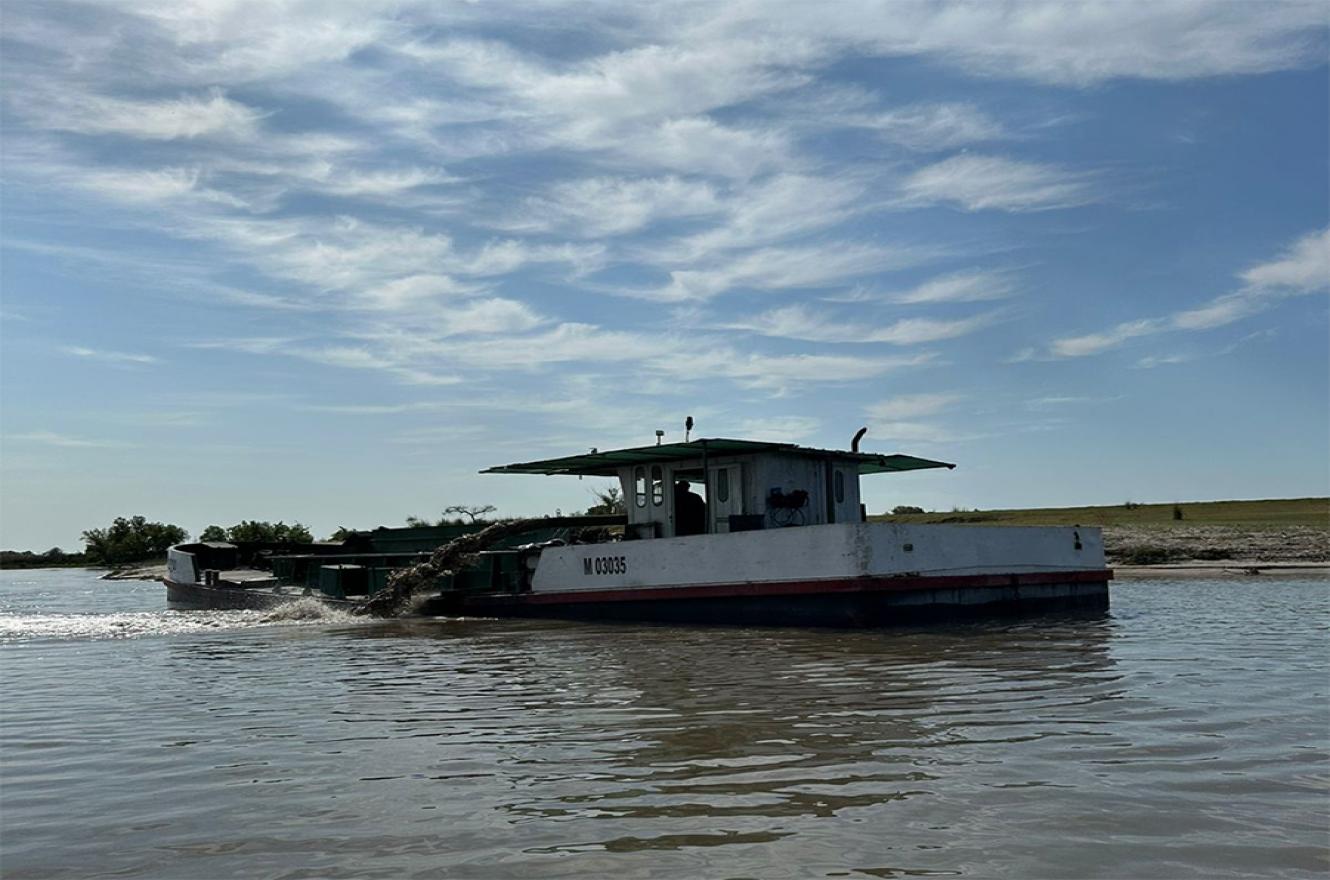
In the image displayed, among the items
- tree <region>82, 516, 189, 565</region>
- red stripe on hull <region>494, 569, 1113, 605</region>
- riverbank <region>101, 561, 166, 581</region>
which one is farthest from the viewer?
tree <region>82, 516, 189, 565</region>

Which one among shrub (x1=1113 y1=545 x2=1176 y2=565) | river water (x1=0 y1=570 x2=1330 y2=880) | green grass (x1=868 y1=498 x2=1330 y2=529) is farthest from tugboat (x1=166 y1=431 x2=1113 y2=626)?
green grass (x1=868 y1=498 x2=1330 y2=529)

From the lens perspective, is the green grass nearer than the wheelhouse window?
No

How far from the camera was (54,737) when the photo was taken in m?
7.19

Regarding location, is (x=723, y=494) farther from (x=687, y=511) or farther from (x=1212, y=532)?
(x=1212, y=532)

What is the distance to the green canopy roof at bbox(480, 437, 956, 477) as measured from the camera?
16.9 meters

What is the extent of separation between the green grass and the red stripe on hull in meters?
22.5

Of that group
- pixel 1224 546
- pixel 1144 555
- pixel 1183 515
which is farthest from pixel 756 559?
pixel 1183 515

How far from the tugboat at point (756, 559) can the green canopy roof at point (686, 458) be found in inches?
1.7

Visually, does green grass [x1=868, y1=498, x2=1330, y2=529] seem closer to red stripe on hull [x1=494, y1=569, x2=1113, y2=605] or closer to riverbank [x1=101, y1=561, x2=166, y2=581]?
red stripe on hull [x1=494, y1=569, x2=1113, y2=605]

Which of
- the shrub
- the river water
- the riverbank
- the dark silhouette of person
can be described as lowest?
the river water

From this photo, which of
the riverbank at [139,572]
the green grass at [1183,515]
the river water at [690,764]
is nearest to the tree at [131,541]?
the riverbank at [139,572]

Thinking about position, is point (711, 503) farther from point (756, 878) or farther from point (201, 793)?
point (756, 878)

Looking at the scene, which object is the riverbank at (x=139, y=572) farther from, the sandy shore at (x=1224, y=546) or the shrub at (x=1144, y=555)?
the sandy shore at (x=1224, y=546)

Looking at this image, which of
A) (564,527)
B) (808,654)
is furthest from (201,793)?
(564,527)
